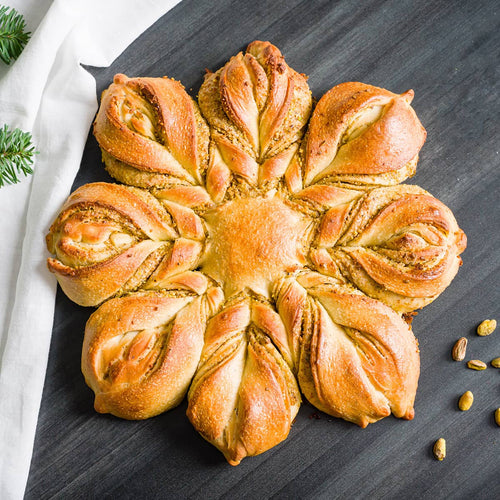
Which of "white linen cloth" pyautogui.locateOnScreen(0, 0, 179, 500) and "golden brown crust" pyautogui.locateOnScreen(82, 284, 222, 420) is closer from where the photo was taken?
"golden brown crust" pyautogui.locateOnScreen(82, 284, 222, 420)

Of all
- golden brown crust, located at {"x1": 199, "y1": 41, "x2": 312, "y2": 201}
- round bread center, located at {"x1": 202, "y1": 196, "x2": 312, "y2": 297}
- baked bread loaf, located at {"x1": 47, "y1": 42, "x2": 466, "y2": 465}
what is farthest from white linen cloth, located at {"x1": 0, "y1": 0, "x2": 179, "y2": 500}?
round bread center, located at {"x1": 202, "y1": 196, "x2": 312, "y2": 297}

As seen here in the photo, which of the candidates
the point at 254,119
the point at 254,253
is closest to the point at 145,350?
the point at 254,253

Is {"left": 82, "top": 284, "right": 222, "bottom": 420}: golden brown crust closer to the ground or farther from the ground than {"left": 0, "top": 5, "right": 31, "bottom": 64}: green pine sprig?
closer to the ground

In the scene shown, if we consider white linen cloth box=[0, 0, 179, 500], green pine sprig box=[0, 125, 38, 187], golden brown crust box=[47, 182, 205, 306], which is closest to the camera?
green pine sprig box=[0, 125, 38, 187]

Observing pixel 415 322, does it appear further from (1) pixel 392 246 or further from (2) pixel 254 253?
(2) pixel 254 253

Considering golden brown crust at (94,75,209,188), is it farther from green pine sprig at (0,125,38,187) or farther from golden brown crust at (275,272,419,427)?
golden brown crust at (275,272,419,427)

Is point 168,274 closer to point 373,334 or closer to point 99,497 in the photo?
point 373,334

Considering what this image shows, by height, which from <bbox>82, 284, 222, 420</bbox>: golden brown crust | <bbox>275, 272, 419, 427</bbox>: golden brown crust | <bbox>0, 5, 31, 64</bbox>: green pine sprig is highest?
<bbox>0, 5, 31, 64</bbox>: green pine sprig
